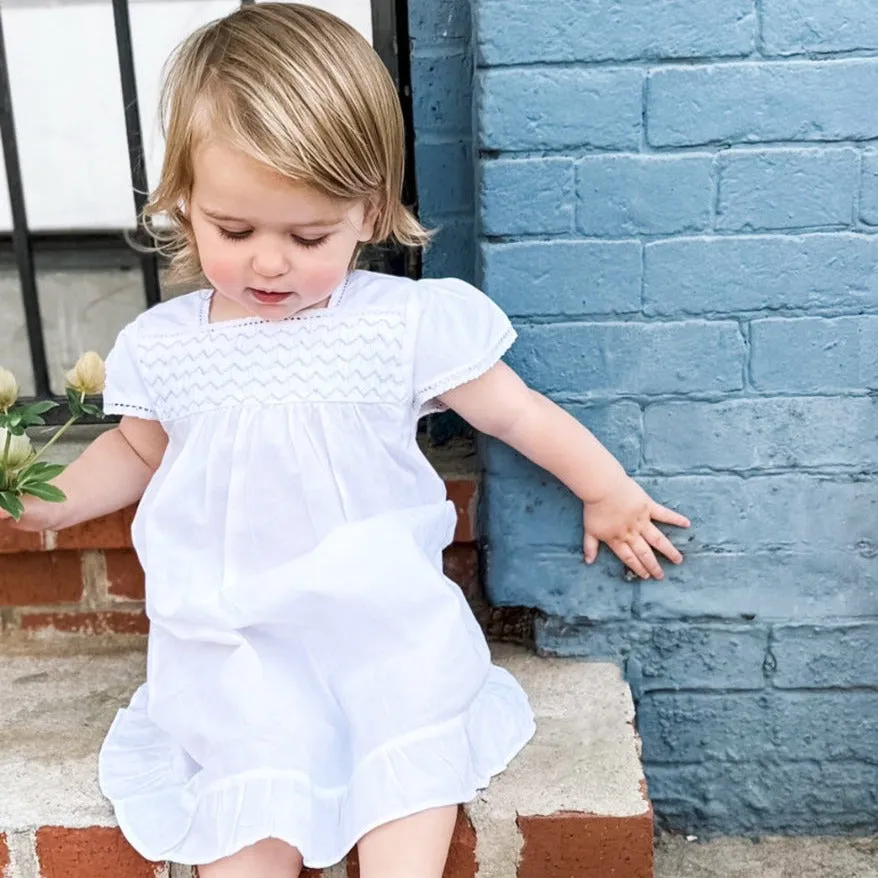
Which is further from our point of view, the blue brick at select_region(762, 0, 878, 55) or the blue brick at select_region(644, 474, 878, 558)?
the blue brick at select_region(644, 474, 878, 558)

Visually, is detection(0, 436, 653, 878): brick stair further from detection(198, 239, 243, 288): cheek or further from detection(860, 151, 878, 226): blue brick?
detection(860, 151, 878, 226): blue brick

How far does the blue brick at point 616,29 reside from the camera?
1578mm

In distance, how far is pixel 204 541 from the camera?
1623 millimetres

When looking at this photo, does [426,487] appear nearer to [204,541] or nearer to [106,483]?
[204,541]

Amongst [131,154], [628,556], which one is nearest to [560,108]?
[628,556]

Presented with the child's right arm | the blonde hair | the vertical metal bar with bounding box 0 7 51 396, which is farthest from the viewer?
the vertical metal bar with bounding box 0 7 51 396

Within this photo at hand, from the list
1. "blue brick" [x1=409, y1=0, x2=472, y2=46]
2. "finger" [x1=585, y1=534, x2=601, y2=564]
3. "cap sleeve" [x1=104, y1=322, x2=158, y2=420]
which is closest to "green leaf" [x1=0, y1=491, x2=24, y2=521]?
"cap sleeve" [x1=104, y1=322, x2=158, y2=420]

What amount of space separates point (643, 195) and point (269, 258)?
1.86 ft

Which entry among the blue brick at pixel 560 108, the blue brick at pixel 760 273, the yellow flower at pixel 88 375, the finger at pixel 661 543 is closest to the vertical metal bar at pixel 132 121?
the yellow flower at pixel 88 375

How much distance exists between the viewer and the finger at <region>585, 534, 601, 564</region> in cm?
179

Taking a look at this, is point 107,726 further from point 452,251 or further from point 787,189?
point 787,189

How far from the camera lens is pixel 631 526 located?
1.77 meters

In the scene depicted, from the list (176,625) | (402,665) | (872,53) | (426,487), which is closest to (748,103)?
(872,53)

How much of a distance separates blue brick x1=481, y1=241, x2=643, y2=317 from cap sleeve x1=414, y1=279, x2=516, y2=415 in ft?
0.29
